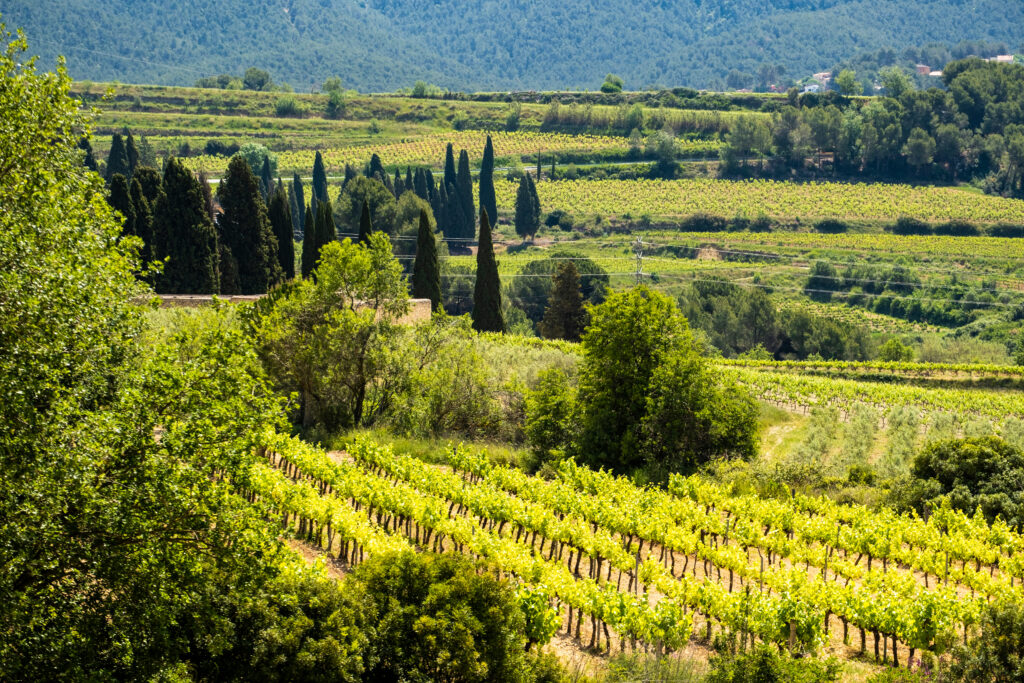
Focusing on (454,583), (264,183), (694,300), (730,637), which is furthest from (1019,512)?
(264,183)

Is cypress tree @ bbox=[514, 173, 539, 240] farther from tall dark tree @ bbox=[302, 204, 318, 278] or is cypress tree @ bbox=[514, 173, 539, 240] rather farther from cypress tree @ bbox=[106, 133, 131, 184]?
tall dark tree @ bbox=[302, 204, 318, 278]

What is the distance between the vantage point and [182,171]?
51.7 meters

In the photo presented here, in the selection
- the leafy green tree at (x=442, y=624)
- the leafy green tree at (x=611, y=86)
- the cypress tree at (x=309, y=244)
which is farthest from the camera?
the leafy green tree at (x=611, y=86)

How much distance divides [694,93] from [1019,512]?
16353 centimetres

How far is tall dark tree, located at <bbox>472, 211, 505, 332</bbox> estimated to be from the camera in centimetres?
5394

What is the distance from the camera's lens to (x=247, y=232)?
56.2 m

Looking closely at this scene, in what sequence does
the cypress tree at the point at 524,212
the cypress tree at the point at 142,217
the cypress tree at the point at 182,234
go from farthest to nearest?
1. the cypress tree at the point at 524,212
2. the cypress tree at the point at 142,217
3. the cypress tree at the point at 182,234

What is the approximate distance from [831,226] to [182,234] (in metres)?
88.9

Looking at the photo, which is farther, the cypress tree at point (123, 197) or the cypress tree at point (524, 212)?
the cypress tree at point (524, 212)

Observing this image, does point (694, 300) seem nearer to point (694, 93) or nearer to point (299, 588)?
point (299, 588)

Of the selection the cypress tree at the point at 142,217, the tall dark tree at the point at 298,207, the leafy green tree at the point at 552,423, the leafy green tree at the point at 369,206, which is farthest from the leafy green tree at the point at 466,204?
the leafy green tree at the point at 552,423

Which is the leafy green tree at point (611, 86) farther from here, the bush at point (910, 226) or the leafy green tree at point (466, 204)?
the leafy green tree at point (466, 204)

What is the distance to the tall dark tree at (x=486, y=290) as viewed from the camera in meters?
53.9

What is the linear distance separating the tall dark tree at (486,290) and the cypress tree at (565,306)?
751cm
